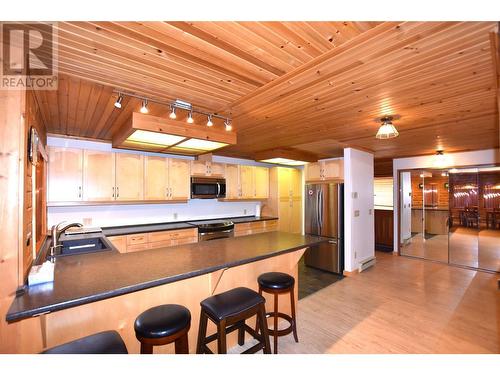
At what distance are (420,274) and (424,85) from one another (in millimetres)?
3838

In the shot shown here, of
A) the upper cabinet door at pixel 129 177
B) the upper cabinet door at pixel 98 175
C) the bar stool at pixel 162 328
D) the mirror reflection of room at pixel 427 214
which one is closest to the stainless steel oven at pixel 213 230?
the upper cabinet door at pixel 129 177

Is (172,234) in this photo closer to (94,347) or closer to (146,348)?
(146,348)

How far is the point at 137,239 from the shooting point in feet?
11.3

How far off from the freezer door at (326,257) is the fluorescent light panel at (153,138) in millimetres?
3024

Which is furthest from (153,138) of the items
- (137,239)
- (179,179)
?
(137,239)

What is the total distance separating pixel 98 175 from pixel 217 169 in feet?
7.08

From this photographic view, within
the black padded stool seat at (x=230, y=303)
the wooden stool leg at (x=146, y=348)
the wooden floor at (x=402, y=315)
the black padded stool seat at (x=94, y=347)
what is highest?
the black padded stool seat at (x=94, y=347)

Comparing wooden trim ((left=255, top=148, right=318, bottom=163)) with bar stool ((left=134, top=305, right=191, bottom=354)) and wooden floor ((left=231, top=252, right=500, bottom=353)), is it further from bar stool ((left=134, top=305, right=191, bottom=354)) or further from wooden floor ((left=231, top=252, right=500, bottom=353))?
bar stool ((left=134, top=305, right=191, bottom=354))

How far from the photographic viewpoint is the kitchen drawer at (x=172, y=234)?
3583 millimetres

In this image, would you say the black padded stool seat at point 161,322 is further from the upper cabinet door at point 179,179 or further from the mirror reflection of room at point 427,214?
the mirror reflection of room at point 427,214

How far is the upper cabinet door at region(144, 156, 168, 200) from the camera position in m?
3.85

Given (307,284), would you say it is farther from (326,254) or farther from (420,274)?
(420,274)

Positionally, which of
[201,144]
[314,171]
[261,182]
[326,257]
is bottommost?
[326,257]
